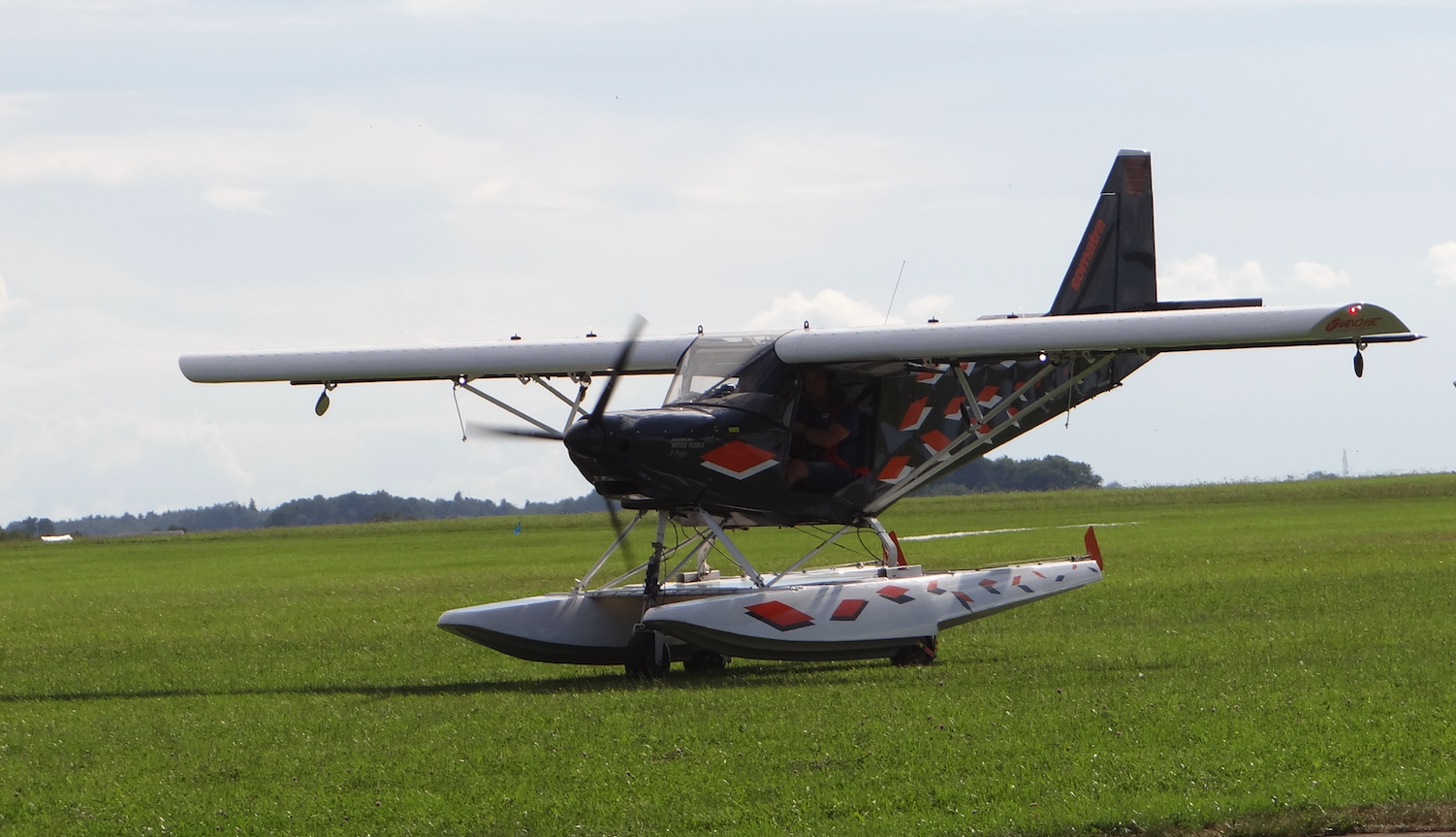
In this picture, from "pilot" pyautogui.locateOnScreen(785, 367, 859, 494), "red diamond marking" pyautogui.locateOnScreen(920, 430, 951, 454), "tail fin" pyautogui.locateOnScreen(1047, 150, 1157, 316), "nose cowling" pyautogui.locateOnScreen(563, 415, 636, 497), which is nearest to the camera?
"nose cowling" pyautogui.locateOnScreen(563, 415, 636, 497)

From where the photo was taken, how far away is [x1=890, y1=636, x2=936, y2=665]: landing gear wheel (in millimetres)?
15039

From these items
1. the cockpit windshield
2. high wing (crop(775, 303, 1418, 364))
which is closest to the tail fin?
high wing (crop(775, 303, 1418, 364))

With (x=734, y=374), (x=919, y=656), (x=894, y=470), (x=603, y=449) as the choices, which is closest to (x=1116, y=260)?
(x=894, y=470)

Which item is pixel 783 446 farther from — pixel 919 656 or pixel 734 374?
pixel 919 656

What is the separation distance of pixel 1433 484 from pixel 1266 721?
6368 centimetres

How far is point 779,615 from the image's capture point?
1407 cm

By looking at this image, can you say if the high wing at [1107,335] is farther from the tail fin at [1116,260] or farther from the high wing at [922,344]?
the tail fin at [1116,260]

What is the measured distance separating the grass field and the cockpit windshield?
2641mm

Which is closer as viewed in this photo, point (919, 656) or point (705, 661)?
point (919, 656)

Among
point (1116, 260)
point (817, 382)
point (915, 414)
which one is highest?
point (1116, 260)

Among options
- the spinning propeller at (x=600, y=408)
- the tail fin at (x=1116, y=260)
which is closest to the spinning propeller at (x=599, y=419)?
the spinning propeller at (x=600, y=408)

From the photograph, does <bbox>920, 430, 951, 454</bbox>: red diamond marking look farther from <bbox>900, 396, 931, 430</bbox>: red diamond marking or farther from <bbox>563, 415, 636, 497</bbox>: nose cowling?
<bbox>563, 415, 636, 497</bbox>: nose cowling

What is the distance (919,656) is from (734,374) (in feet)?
10.7

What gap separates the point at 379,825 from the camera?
8.09 meters
